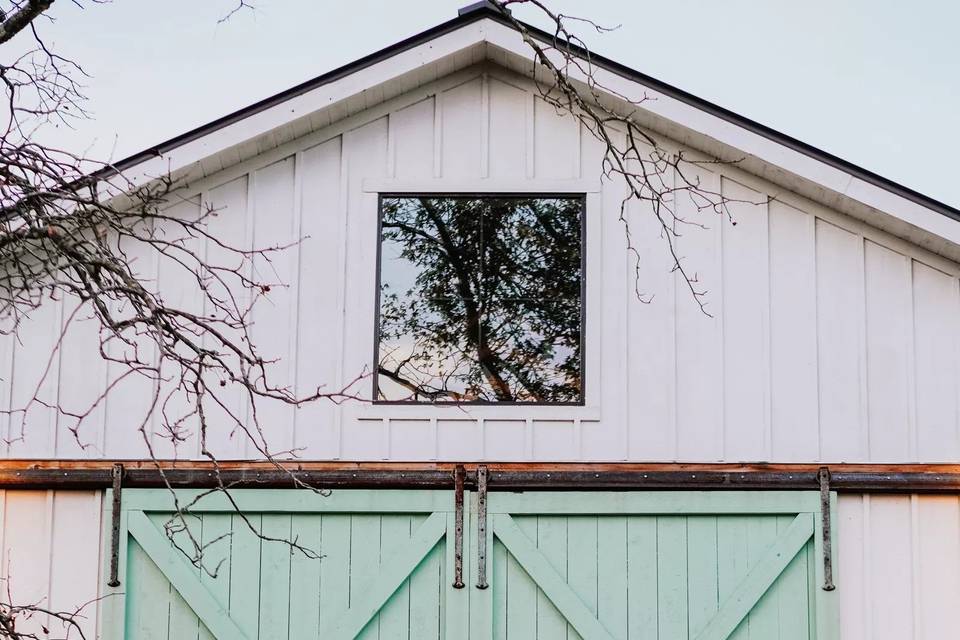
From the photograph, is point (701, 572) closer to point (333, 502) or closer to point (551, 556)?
point (551, 556)

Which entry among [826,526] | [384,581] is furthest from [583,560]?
[826,526]

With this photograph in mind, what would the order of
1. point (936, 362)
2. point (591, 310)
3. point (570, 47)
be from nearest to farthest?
1. point (570, 47)
2. point (936, 362)
3. point (591, 310)

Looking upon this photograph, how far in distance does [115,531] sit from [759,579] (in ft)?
12.5

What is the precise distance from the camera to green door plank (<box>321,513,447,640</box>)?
675 centimetres

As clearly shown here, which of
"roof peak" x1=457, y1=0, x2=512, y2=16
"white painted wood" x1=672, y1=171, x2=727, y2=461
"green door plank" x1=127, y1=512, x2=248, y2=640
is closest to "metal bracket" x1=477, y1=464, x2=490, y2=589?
"white painted wood" x1=672, y1=171, x2=727, y2=461

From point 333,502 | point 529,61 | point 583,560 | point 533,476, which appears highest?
point 529,61

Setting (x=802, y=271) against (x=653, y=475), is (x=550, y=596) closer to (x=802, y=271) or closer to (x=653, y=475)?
(x=653, y=475)

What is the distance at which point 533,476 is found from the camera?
6789 mm

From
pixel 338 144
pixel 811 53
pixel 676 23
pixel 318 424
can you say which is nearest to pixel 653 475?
pixel 318 424

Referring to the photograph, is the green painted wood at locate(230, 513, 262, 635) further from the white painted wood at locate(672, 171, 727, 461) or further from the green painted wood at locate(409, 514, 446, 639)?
the white painted wood at locate(672, 171, 727, 461)

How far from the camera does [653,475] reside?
6789mm

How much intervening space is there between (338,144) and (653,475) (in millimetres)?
2784

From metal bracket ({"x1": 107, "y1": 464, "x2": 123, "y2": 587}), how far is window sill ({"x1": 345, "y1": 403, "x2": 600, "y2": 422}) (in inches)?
55.3

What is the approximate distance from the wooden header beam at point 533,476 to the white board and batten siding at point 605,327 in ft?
0.23
